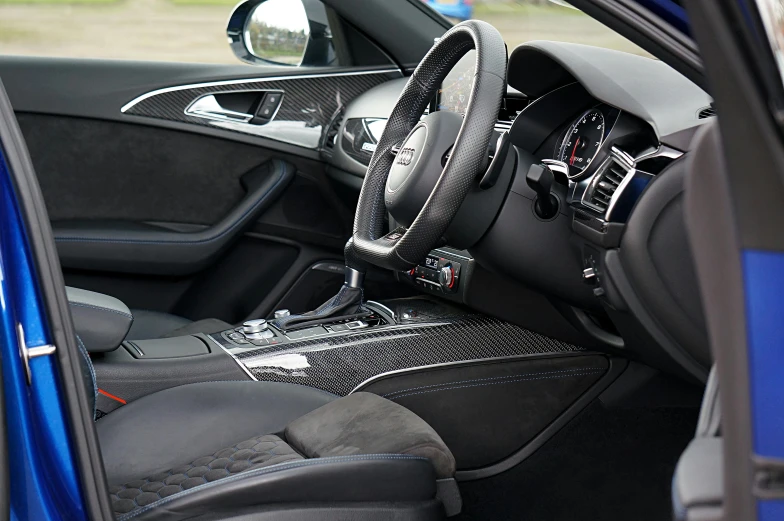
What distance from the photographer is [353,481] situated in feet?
3.97

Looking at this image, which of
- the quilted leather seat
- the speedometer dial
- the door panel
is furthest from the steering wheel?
the door panel

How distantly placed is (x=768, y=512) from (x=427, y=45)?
6.64ft

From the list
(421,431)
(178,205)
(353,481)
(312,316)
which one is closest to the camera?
(353,481)

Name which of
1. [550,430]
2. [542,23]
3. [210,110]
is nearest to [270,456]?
[550,430]

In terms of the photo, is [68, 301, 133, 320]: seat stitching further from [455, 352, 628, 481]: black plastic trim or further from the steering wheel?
[455, 352, 628, 481]: black plastic trim

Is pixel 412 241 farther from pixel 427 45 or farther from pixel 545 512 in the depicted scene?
pixel 427 45

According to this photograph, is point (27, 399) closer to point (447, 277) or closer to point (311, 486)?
point (311, 486)

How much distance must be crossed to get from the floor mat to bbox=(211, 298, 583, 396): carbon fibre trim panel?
178 mm

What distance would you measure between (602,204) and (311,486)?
606mm

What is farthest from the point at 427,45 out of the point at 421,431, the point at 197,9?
the point at 421,431

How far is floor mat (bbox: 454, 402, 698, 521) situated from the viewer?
1756mm

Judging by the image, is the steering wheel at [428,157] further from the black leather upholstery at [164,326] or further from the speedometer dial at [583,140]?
the black leather upholstery at [164,326]

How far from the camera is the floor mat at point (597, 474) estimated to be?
1756 mm

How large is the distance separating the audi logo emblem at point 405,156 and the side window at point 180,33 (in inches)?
39.1
